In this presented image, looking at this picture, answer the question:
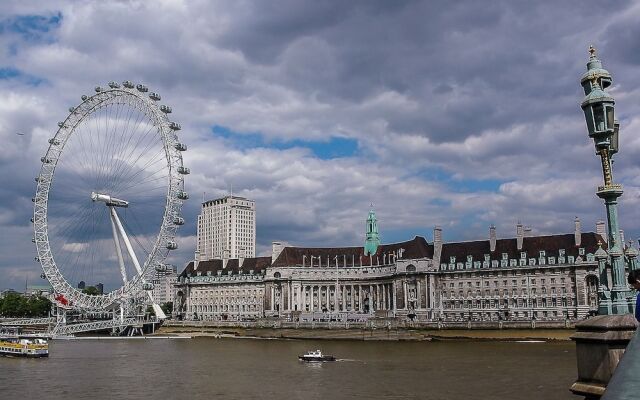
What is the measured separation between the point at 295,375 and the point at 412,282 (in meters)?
74.7

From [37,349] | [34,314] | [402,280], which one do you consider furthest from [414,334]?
[34,314]

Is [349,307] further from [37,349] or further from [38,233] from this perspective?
[37,349]

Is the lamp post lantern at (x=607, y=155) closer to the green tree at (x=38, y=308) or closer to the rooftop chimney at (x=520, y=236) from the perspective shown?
the rooftop chimney at (x=520, y=236)

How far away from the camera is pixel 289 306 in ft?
469

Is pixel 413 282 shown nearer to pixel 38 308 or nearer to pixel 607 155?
pixel 38 308

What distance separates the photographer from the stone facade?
108m

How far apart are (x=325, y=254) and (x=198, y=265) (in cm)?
3837

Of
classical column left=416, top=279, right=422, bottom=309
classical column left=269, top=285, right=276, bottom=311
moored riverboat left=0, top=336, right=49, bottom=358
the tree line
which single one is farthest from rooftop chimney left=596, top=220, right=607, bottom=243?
the tree line

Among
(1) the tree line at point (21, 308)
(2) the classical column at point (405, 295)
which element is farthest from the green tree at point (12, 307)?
(2) the classical column at point (405, 295)

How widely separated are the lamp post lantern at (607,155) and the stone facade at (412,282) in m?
92.0

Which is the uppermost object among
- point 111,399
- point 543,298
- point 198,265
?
point 198,265

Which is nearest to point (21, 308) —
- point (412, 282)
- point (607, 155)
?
point (412, 282)

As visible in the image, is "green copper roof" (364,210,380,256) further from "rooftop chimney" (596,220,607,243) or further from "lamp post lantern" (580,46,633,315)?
"lamp post lantern" (580,46,633,315)

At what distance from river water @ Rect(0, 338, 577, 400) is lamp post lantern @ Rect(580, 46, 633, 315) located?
88.9ft
